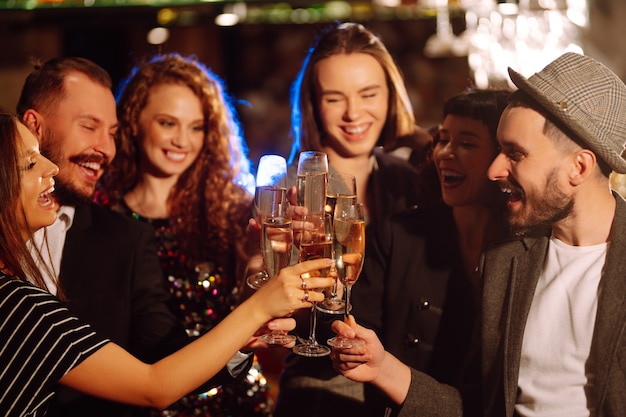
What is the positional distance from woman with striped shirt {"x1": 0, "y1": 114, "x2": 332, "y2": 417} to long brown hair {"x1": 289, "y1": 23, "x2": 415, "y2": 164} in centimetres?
116

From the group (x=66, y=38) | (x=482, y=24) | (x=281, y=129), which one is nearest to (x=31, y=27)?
(x=66, y=38)

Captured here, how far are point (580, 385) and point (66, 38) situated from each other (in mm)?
5384

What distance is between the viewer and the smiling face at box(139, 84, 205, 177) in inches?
114

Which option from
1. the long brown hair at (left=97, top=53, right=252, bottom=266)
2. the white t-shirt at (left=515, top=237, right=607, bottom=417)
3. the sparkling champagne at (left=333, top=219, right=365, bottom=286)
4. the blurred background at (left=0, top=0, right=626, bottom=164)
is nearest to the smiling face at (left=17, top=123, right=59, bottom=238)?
the sparkling champagne at (left=333, top=219, right=365, bottom=286)

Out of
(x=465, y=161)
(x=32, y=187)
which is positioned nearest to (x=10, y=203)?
(x=32, y=187)

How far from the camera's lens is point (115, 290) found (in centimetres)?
248

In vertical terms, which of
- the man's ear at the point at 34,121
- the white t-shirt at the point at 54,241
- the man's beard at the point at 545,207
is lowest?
the white t-shirt at the point at 54,241

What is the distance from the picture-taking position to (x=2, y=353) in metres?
1.78

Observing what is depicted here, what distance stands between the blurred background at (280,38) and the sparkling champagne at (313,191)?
2836 millimetres

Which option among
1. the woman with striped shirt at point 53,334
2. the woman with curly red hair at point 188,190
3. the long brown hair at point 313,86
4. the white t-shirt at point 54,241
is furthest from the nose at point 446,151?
the white t-shirt at point 54,241

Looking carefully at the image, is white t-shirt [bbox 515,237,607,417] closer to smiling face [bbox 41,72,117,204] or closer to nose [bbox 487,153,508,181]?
nose [bbox 487,153,508,181]

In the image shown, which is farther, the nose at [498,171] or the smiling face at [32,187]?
the nose at [498,171]

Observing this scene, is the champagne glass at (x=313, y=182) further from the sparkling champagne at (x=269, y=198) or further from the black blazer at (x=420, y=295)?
the black blazer at (x=420, y=295)

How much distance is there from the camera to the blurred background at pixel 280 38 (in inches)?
188
